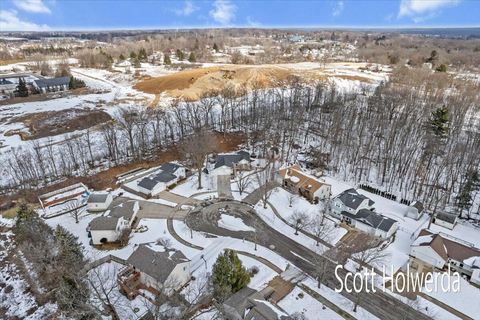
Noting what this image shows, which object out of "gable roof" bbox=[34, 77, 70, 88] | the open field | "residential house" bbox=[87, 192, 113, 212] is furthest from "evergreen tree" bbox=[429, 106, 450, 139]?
"gable roof" bbox=[34, 77, 70, 88]

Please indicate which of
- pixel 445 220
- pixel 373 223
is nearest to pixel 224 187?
pixel 373 223

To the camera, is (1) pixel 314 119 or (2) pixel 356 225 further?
(1) pixel 314 119

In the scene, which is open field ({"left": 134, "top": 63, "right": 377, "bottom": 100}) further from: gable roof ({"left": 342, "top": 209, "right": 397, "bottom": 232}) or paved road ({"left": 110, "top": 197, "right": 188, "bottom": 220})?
gable roof ({"left": 342, "top": 209, "right": 397, "bottom": 232})

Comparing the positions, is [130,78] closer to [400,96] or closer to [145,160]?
[145,160]

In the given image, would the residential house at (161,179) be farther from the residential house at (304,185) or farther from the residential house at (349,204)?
the residential house at (349,204)

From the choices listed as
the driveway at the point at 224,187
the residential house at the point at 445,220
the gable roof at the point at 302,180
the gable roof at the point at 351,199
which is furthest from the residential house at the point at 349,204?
the driveway at the point at 224,187

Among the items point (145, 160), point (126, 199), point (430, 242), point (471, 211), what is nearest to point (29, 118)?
point (145, 160)
